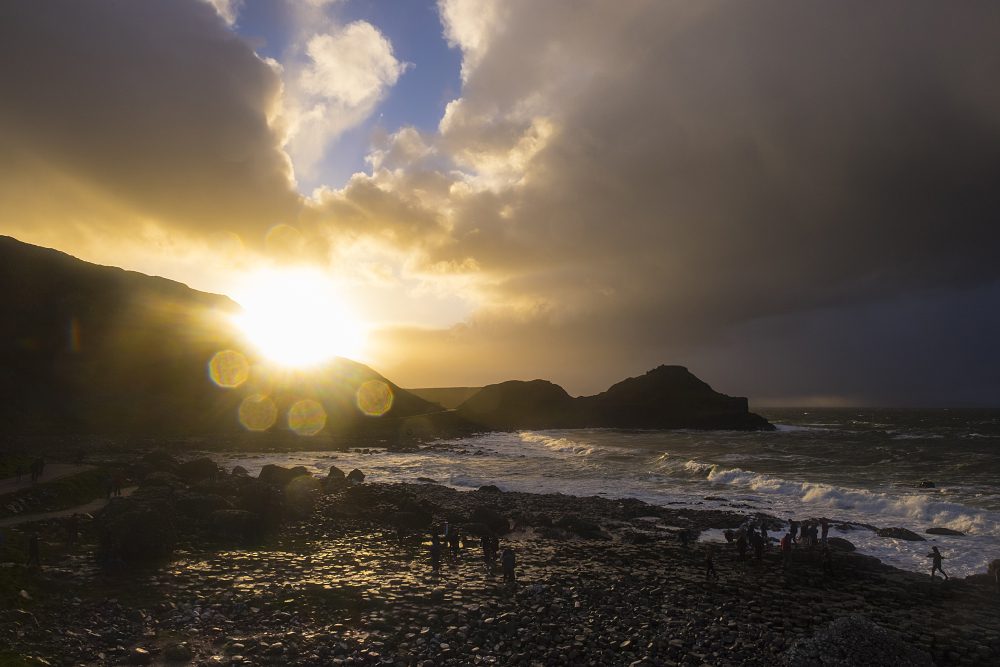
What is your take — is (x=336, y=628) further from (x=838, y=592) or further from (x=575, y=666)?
(x=838, y=592)

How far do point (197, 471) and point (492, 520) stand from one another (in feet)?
88.9

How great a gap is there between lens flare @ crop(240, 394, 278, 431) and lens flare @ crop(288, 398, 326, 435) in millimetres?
3826

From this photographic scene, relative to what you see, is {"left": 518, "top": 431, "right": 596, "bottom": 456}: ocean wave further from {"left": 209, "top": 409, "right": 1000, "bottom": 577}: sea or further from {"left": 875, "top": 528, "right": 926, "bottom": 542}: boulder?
{"left": 875, "top": 528, "right": 926, "bottom": 542}: boulder

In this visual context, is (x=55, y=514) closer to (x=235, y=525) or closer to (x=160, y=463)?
(x=235, y=525)

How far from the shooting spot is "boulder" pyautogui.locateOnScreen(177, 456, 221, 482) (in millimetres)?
42844

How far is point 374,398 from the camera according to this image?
156000mm

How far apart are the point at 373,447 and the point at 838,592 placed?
7357 centimetres

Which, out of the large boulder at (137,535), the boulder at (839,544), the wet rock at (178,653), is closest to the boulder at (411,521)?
the large boulder at (137,535)

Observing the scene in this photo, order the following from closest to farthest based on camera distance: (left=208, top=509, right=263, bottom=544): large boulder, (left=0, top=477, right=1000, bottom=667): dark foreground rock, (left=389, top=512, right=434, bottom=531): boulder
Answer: (left=0, top=477, right=1000, bottom=667): dark foreground rock, (left=208, top=509, right=263, bottom=544): large boulder, (left=389, top=512, right=434, bottom=531): boulder

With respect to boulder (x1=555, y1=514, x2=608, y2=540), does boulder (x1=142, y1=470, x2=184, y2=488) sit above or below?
above

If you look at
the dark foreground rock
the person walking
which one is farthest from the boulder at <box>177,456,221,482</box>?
the person walking

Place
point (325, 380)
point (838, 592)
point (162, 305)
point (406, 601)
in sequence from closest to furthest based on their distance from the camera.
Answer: point (406, 601)
point (838, 592)
point (162, 305)
point (325, 380)

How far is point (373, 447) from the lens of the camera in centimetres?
8644

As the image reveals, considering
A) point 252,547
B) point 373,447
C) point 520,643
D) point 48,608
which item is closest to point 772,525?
point 520,643
